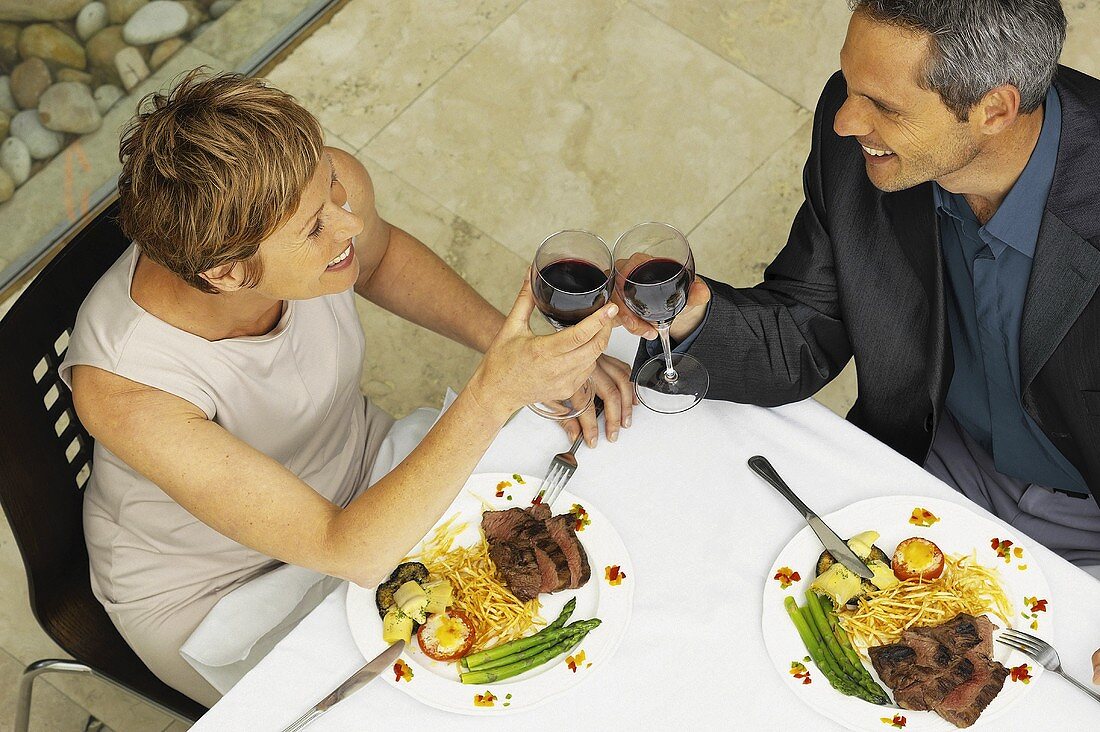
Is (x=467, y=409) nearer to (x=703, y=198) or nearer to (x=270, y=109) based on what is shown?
(x=270, y=109)

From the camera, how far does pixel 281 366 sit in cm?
184

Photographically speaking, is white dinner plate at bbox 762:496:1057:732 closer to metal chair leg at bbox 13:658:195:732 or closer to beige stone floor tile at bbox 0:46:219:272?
metal chair leg at bbox 13:658:195:732

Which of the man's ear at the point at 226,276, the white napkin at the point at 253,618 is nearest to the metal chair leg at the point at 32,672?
the white napkin at the point at 253,618

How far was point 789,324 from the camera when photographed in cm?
187

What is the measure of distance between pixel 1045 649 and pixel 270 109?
1.22 metres

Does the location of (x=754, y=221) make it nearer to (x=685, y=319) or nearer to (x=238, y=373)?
(x=685, y=319)

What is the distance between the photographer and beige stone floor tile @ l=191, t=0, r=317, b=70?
358 cm

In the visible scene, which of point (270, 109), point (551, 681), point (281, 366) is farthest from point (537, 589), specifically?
point (270, 109)

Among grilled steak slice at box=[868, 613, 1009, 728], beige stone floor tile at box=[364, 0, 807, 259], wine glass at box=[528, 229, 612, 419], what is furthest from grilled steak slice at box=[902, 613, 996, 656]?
beige stone floor tile at box=[364, 0, 807, 259]

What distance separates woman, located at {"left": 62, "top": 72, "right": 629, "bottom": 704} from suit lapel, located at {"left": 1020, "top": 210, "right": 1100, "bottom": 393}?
60cm

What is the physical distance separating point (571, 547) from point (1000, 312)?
0.76 meters

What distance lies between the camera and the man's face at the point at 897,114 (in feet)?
5.14

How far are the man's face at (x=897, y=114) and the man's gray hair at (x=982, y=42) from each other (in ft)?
0.05

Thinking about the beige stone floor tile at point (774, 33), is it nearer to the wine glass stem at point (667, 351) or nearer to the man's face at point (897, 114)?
the man's face at point (897, 114)
